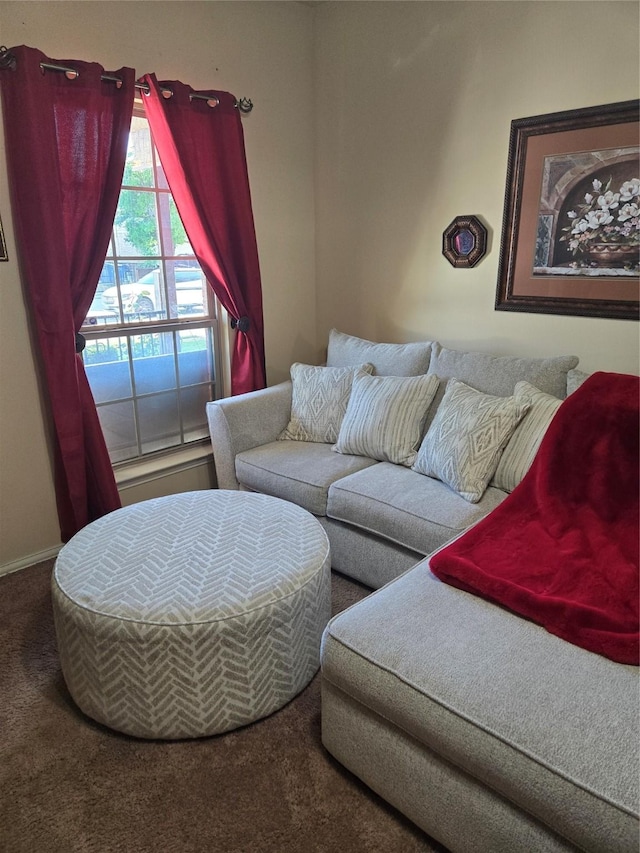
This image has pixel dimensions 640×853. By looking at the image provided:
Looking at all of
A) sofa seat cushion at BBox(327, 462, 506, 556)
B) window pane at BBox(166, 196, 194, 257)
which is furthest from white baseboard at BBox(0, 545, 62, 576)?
window pane at BBox(166, 196, 194, 257)

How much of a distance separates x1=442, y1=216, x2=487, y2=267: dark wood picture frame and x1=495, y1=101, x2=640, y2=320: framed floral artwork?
0.39 ft

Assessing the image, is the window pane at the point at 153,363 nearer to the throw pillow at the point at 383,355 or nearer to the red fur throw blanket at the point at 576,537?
the throw pillow at the point at 383,355

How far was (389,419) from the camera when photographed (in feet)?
8.27

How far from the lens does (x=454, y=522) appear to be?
2.00 metres

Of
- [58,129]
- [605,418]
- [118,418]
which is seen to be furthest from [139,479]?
[605,418]

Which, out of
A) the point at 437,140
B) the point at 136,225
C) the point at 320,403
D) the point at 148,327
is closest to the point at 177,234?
the point at 136,225

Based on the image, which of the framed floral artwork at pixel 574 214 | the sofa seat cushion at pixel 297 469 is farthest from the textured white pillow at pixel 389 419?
the framed floral artwork at pixel 574 214

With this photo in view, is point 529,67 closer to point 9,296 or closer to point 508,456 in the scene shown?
point 508,456

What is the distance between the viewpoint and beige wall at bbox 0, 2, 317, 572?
7.57 ft

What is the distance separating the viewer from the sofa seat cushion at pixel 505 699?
1.05 meters

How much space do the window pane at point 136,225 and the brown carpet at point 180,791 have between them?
77.5 inches

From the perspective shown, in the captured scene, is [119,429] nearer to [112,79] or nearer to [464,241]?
[112,79]

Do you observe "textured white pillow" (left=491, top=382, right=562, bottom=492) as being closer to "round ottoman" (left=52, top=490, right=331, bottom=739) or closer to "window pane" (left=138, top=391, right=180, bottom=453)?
"round ottoman" (left=52, top=490, right=331, bottom=739)

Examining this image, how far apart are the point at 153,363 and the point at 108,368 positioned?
0.25 metres
